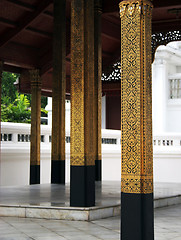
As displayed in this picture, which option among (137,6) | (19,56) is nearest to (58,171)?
(19,56)

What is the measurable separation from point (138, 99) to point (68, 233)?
1979 millimetres

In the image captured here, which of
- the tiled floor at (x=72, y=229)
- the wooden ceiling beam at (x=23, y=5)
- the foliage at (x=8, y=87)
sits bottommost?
the tiled floor at (x=72, y=229)

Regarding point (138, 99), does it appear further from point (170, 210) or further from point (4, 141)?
point (4, 141)

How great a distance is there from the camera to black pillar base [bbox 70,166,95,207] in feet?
23.7

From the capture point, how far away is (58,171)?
428 inches

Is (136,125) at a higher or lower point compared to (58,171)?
higher

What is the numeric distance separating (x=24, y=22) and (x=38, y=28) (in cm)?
79

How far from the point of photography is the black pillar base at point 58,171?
425 inches

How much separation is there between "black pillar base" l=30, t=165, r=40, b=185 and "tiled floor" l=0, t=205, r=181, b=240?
4.54 metres

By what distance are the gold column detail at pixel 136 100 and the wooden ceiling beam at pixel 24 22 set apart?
5.75 metres

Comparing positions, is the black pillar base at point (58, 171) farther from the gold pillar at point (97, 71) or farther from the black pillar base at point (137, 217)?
the black pillar base at point (137, 217)

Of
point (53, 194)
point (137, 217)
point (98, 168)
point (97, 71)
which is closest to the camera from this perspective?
point (137, 217)

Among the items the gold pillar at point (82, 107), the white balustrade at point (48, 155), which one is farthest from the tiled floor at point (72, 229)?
the white balustrade at point (48, 155)

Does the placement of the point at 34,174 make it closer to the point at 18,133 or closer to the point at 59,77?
the point at 18,133
